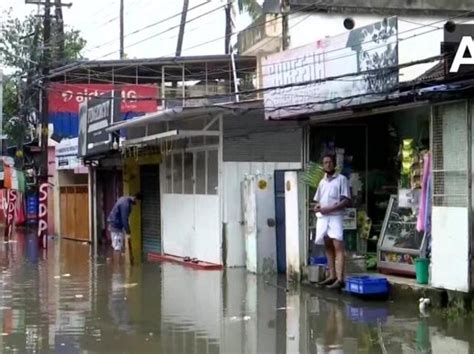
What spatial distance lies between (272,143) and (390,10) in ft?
20.6

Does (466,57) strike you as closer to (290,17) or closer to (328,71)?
(328,71)

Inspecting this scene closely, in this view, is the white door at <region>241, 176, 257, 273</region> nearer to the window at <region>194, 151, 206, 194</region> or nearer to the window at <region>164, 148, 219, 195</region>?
the window at <region>164, 148, 219, 195</region>

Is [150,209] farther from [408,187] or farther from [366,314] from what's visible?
[366,314]

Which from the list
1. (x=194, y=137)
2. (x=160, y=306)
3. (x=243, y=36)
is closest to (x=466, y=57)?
(x=160, y=306)

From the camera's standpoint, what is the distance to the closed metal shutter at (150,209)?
20.7 metres

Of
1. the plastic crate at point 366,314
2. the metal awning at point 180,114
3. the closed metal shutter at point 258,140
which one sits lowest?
the plastic crate at point 366,314

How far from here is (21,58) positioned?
101 ft

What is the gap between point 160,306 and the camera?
11.5 m

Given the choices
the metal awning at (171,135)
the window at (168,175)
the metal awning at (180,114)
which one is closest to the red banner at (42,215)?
the metal awning at (171,135)

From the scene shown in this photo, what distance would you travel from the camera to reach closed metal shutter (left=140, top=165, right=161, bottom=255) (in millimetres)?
20703

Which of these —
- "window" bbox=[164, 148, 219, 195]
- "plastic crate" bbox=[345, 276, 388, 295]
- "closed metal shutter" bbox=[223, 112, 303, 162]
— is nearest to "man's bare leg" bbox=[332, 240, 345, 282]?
"plastic crate" bbox=[345, 276, 388, 295]

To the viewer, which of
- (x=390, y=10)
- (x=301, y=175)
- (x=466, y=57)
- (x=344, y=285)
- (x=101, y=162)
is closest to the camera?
(x=466, y=57)

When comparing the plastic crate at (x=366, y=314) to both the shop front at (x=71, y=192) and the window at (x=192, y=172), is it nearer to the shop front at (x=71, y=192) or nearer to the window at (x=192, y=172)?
the window at (x=192, y=172)

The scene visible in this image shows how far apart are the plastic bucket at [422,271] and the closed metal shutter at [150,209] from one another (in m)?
10.1
